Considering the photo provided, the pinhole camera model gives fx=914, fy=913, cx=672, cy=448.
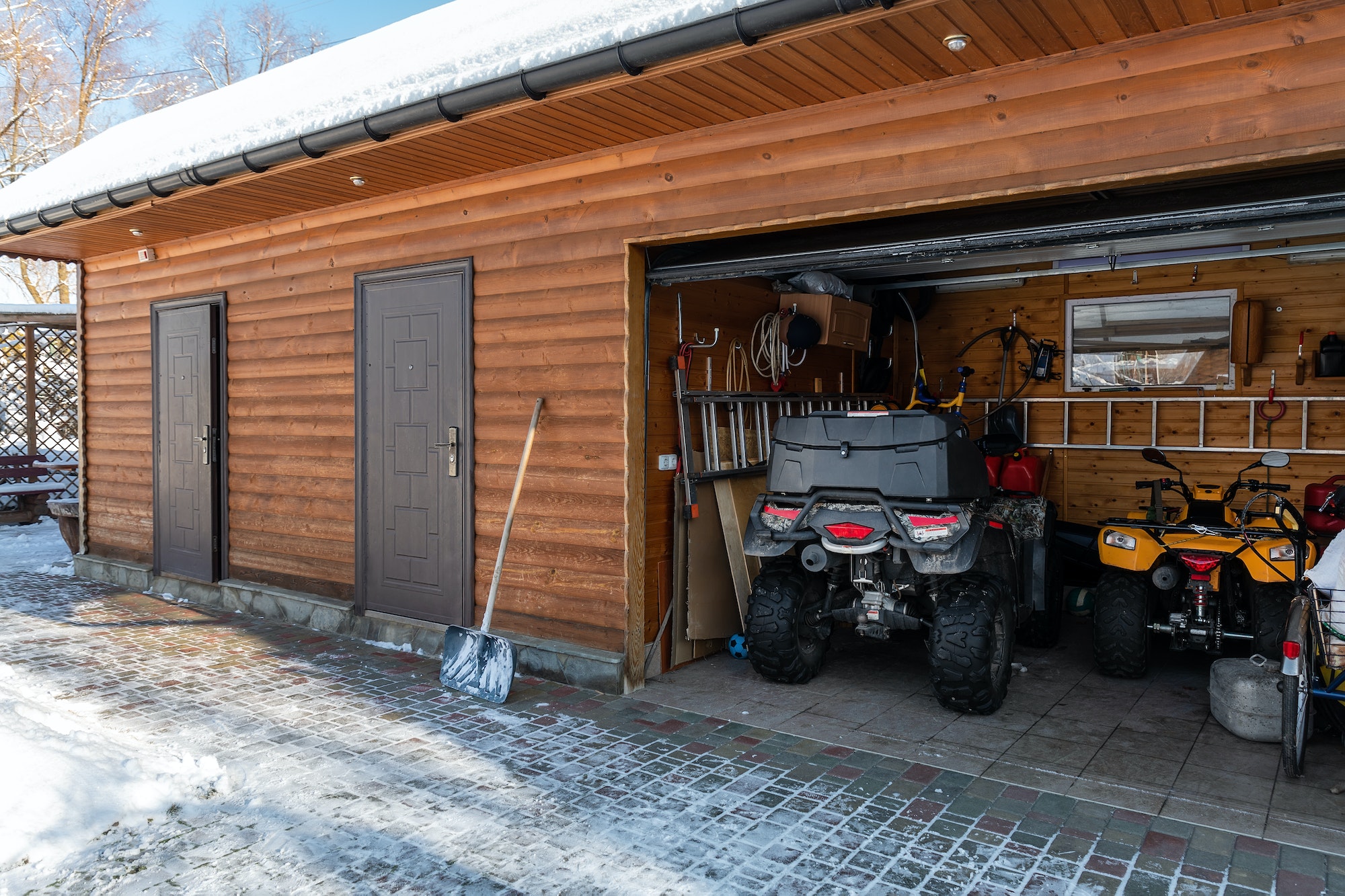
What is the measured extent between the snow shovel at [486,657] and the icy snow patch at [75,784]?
128 centimetres

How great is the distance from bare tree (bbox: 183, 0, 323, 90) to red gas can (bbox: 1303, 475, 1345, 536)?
23.0 meters

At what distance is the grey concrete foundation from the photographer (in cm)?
475

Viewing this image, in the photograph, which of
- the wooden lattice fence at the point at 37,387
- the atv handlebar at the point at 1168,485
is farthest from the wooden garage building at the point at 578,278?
the wooden lattice fence at the point at 37,387

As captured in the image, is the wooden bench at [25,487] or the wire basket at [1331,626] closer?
the wire basket at [1331,626]

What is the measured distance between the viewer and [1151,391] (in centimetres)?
687

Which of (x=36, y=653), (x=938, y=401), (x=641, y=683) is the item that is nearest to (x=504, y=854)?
(x=641, y=683)

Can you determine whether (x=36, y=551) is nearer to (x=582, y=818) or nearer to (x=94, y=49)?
(x=582, y=818)

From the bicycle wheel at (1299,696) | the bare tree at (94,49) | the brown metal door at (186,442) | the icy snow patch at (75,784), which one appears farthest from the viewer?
the bare tree at (94,49)

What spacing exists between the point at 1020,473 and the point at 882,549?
2932 millimetres

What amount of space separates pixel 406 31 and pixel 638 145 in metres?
2.43

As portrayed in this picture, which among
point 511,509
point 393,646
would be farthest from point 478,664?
point 393,646

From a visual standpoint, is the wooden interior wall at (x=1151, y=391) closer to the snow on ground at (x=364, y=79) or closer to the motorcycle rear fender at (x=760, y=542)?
the motorcycle rear fender at (x=760, y=542)

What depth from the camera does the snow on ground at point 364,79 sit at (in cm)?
364

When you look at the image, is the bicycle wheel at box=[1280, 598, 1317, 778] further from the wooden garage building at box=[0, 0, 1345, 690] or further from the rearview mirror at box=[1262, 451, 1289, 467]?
the wooden garage building at box=[0, 0, 1345, 690]
